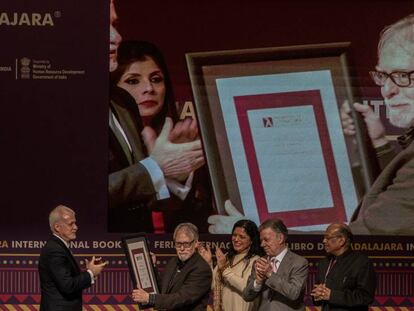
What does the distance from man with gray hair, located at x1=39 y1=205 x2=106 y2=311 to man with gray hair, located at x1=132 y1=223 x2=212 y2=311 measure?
0.46m

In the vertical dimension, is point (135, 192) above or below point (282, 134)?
Result: below

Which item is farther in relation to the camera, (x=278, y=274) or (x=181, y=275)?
(x=181, y=275)

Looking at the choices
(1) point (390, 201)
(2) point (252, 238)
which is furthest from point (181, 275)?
(1) point (390, 201)

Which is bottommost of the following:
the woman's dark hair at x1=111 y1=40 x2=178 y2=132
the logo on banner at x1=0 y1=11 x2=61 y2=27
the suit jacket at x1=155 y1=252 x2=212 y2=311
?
the suit jacket at x1=155 y1=252 x2=212 y2=311

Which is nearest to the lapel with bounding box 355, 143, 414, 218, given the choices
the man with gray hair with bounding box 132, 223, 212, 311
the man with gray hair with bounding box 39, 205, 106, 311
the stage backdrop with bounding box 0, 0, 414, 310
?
the stage backdrop with bounding box 0, 0, 414, 310

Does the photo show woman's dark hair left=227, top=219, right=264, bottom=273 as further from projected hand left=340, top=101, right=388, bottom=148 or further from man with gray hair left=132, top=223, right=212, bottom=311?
projected hand left=340, top=101, right=388, bottom=148

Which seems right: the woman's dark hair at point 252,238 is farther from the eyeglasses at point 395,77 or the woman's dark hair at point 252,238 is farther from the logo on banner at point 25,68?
the logo on banner at point 25,68

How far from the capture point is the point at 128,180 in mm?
12031

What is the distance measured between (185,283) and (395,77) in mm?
3302

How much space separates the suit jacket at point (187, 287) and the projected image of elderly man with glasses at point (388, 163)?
2.43 metres

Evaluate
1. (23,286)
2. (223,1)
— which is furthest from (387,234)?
(23,286)

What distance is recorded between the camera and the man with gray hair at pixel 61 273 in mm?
10062

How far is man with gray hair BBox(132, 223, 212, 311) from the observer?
9.93 m

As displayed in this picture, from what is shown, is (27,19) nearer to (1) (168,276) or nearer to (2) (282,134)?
(2) (282,134)
